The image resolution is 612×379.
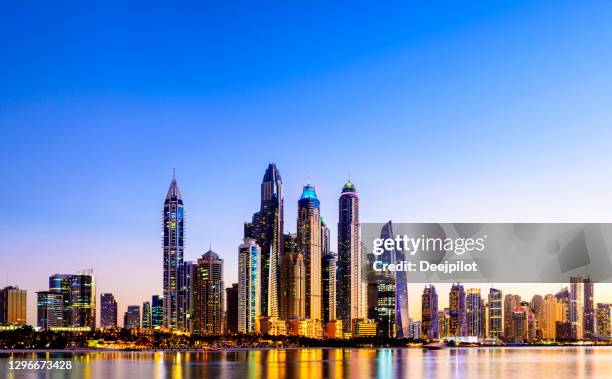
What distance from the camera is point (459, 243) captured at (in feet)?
88.1

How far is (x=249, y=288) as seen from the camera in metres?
166

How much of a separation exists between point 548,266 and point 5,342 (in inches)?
4867

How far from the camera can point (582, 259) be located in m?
35.8

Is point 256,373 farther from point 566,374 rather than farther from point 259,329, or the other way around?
point 259,329

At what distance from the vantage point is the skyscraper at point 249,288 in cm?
16388

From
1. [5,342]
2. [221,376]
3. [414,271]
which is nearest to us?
[414,271]

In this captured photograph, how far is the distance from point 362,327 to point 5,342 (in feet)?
230

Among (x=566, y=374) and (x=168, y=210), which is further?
(x=168, y=210)

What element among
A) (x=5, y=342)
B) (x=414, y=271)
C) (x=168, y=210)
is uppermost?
(x=168, y=210)

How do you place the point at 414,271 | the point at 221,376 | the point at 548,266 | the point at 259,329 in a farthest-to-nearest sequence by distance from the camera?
the point at 259,329 → the point at 221,376 → the point at 548,266 → the point at 414,271

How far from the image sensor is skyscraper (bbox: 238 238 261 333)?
16388 centimetres

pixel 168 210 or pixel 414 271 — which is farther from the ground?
pixel 168 210

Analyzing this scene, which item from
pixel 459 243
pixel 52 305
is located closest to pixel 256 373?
pixel 459 243

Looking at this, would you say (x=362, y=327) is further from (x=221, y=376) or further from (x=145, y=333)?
(x=221, y=376)
